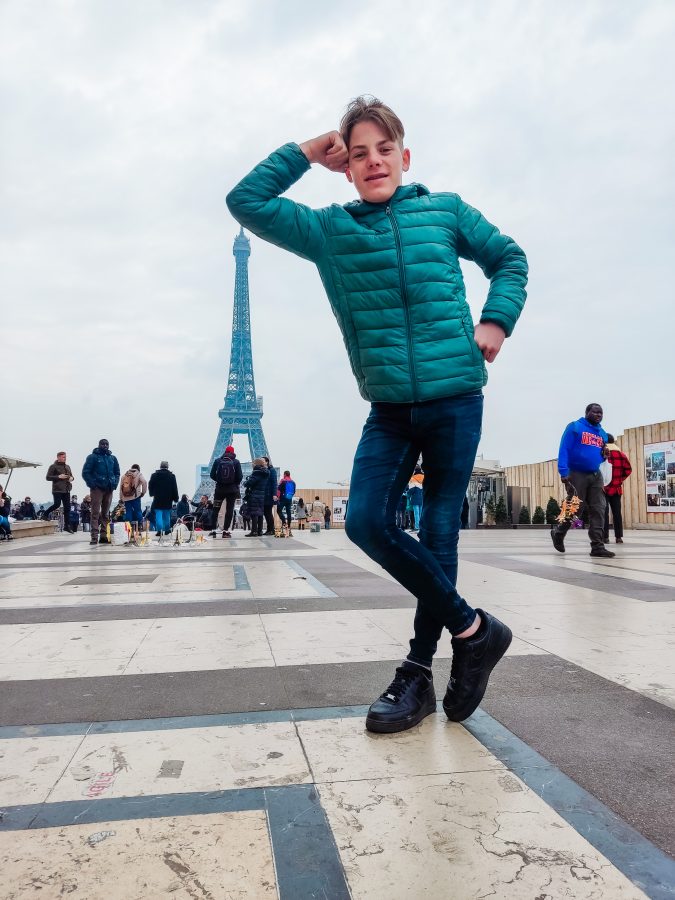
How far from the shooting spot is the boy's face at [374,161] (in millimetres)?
2146

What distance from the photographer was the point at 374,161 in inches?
84.4

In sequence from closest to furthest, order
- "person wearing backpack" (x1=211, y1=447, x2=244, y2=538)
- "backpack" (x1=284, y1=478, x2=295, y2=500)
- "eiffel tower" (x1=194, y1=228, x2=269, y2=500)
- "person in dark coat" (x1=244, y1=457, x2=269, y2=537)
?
1. "person wearing backpack" (x1=211, y1=447, x2=244, y2=538)
2. "person in dark coat" (x1=244, y1=457, x2=269, y2=537)
3. "backpack" (x1=284, y1=478, x2=295, y2=500)
4. "eiffel tower" (x1=194, y1=228, x2=269, y2=500)

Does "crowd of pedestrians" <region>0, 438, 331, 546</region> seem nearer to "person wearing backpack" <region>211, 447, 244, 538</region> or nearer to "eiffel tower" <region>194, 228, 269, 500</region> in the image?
"person wearing backpack" <region>211, 447, 244, 538</region>

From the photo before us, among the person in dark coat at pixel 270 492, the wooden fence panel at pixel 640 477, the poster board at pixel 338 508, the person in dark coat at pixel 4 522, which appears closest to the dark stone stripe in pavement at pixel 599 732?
the person in dark coat at pixel 270 492

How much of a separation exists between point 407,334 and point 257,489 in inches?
455

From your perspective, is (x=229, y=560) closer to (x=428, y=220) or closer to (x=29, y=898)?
(x=428, y=220)

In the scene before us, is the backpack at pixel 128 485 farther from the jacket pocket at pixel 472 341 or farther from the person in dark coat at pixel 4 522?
the jacket pocket at pixel 472 341

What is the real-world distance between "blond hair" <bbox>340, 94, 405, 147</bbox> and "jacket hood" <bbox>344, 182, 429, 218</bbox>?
149 millimetres

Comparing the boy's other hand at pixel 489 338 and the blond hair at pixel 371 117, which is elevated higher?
the blond hair at pixel 371 117

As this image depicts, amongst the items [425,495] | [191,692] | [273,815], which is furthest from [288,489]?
[273,815]

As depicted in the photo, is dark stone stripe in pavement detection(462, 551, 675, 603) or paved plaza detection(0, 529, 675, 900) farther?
dark stone stripe in pavement detection(462, 551, 675, 603)

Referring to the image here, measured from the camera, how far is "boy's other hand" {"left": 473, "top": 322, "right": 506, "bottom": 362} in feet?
6.78

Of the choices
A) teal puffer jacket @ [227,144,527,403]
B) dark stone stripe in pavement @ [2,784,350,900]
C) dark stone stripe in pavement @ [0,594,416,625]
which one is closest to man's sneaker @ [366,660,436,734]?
dark stone stripe in pavement @ [2,784,350,900]

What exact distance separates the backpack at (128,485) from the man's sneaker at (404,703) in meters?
10.4
